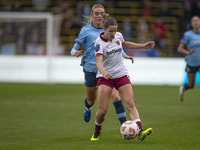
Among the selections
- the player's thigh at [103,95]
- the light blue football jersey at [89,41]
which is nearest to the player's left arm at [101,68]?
the player's thigh at [103,95]

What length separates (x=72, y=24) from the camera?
971 inches

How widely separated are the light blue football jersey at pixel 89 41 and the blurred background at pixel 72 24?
1335 cm

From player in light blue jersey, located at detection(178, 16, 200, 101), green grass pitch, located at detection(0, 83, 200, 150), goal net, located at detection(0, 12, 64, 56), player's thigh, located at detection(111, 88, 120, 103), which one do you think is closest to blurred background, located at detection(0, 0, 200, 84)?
goal net, located at detection(0, 12, 64, 56)

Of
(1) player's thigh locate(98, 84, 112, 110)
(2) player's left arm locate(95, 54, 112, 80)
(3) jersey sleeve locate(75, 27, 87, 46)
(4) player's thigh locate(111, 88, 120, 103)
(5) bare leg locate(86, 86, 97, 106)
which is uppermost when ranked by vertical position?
(3) jersey sleeve locate(75, 27, 87, 46)

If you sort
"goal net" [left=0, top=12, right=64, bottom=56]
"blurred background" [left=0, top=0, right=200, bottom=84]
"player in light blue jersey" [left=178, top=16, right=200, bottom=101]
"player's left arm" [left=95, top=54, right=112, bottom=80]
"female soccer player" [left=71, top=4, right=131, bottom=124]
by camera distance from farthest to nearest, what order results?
"blurred background" [left=0, top=0, right=200, bottom=84] → "goal net" [left=0, top=12, right=64, bottom=56] → "player in light blue jersey" [left=178, top=16, right=200, bottom=101] → "female soccer player" [left=71, top=4, right=131, bottom=124] → "player's left arm" [left=95, top=54, right=112, bottom=80]

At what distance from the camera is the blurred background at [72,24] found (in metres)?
22.2

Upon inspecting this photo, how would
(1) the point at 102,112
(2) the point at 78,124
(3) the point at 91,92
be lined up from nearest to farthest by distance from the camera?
(1) the point at 102,112, (3) the point at 91,92, (2) the point at 78,124

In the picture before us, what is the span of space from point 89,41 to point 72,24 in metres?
16.0

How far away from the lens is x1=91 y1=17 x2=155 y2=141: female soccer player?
7395 millimetres

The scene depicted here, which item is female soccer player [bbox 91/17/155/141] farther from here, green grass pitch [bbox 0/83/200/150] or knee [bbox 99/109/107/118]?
green grass pitch [bbox 0/83/200/150]

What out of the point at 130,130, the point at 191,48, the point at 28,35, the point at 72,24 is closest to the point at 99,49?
the point at 130,130

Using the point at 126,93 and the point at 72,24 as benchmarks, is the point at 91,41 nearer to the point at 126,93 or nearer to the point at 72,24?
the point at 126,93

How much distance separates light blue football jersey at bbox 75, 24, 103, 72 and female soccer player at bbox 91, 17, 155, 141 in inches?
45.4

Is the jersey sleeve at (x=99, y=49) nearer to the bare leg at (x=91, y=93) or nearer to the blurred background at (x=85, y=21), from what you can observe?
the bare leg at (x=91, y=93)
